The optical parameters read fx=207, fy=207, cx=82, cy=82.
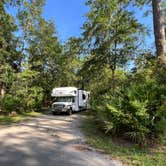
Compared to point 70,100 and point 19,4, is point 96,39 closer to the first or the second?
point 70,100

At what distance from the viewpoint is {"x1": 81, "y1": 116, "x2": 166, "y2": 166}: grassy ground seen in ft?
19.1

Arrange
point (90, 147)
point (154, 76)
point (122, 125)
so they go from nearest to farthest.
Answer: point (90, 147), point (122, 125), point (154, 76)

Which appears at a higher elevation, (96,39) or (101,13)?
(101,13)

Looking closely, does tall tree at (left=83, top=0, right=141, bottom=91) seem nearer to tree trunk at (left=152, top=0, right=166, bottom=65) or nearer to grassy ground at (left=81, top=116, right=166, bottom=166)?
tree trunk at (left=152, top=0, right=166, bottom=65)

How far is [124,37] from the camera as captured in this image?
19.1m

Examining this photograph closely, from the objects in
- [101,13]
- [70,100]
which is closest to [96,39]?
[101,13]

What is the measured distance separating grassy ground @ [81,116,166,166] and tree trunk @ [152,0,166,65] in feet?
14.6

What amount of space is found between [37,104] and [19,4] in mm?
13792

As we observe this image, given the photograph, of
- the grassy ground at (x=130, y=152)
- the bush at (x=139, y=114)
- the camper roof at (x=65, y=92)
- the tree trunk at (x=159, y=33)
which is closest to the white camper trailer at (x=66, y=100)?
the camper roof at (x=65, y=92)

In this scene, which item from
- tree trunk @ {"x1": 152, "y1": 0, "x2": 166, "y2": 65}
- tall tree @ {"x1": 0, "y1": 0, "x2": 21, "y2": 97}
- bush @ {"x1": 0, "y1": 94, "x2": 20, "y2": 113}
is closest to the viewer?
tree trunk @ {"x1": 152, "y1": 0, "x2": 166, "y2": 65}

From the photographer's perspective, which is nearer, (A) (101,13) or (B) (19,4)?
(B) (19,4)

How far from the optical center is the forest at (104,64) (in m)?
8.05

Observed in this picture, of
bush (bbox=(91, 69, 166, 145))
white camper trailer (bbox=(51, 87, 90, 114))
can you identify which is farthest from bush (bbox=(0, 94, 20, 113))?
bush (bbox=(91, 69, 166, 145))

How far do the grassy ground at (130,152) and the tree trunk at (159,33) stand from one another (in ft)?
14.6
